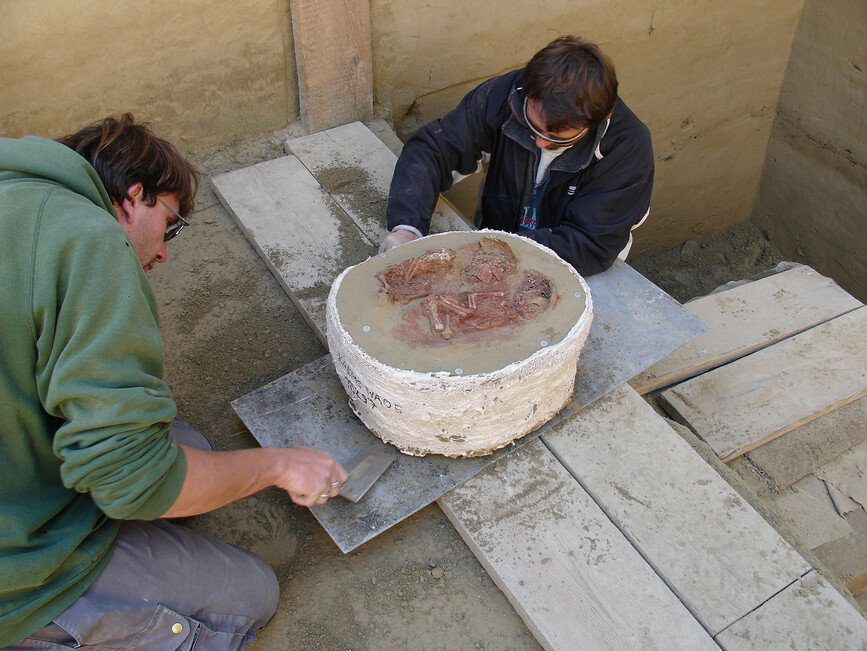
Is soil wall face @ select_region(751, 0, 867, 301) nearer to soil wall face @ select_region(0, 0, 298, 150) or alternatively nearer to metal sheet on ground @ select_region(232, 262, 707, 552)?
metal sheet on ground @ select_region(232, 262, 707, 552)

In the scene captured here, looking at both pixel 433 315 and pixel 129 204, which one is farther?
pixel 433 315

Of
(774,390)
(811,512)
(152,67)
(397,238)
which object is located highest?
(152,67)

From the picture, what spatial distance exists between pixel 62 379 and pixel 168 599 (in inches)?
28.5

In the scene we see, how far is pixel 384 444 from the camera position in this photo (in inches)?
91.4

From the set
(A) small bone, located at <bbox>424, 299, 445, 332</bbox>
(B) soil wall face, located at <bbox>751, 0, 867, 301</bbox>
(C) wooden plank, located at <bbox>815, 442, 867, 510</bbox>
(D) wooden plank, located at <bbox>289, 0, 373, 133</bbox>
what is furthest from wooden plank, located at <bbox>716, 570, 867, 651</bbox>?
(B) soil wall face, located at <bbox>751, 0, 867, 301</bbox>

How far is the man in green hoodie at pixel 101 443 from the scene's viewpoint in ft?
4.66

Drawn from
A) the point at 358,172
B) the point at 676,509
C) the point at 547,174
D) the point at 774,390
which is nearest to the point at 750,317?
the point at 774,390

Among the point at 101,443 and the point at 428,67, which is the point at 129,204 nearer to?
the point at 101,443

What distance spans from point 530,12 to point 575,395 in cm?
255

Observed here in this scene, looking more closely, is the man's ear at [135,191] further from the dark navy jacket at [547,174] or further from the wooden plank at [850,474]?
the wooden plank at [850,474]

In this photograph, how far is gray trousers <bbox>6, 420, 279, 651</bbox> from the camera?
1.68 m

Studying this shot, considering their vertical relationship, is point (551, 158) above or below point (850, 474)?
above

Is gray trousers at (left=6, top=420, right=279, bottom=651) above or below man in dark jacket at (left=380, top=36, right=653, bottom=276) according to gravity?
below

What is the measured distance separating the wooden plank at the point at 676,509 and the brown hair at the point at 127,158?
147 centimetres
